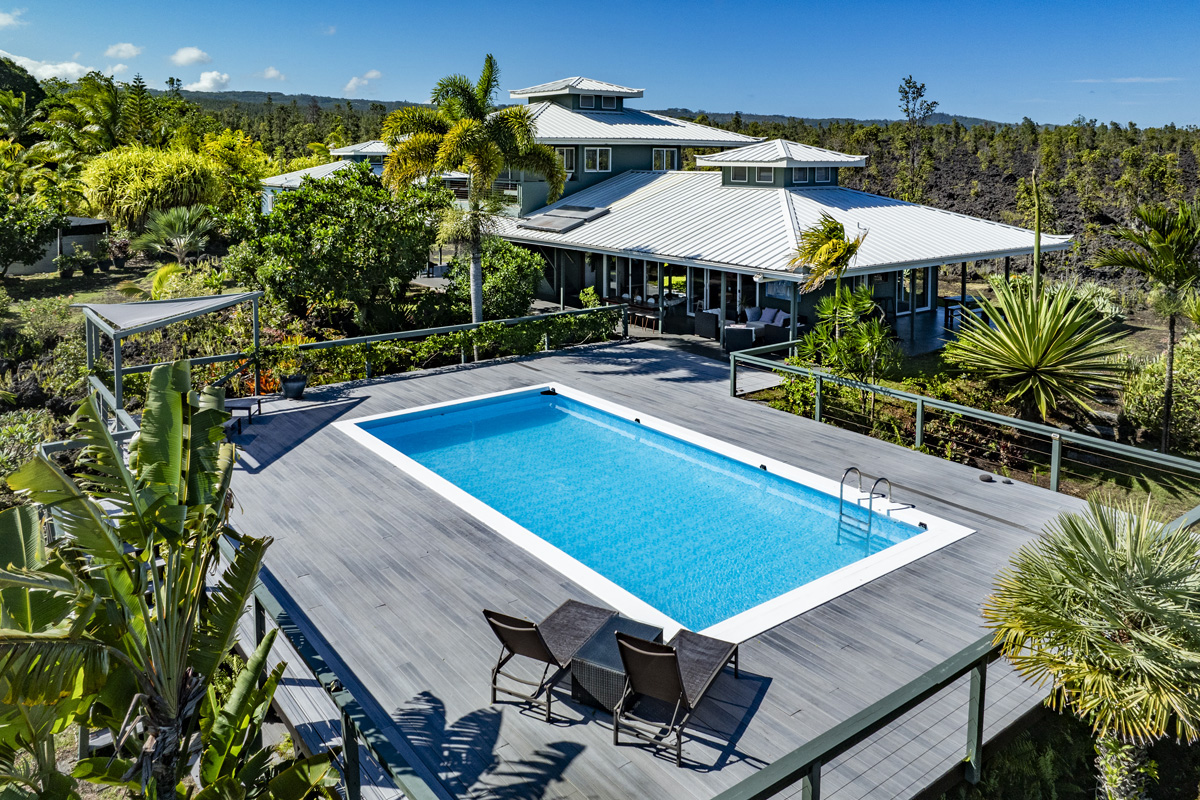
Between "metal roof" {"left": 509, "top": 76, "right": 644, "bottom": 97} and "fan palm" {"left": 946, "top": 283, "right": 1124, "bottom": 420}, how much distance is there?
21.1 meters

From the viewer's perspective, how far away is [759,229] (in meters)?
20.6

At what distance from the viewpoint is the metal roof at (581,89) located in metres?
30.6

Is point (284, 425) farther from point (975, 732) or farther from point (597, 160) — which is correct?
point (597, 160)

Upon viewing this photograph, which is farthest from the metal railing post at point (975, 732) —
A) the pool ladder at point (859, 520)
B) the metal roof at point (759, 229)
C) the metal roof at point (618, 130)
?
the metal roof at point (618, 130)

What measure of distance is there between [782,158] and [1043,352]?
12.0 metres

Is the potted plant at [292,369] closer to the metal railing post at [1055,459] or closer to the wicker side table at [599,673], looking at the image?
the wicker side table at [599,673]

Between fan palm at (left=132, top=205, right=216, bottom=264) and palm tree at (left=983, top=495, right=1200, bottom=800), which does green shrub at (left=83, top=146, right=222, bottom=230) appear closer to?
fan palm at (left=132, top=205, right=216, bottom=264)

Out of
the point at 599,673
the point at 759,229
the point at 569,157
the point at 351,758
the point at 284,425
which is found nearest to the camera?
the point at 351,758

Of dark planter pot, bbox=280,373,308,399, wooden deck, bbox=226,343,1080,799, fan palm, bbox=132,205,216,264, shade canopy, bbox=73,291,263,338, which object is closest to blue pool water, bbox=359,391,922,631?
wooden deck, bbox=226,343,1080,799

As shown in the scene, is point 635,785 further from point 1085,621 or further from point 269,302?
point 269,302

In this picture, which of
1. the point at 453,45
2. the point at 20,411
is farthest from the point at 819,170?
the point at 453,45

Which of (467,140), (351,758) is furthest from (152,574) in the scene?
(467,140)

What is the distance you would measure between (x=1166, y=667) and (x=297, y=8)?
6776 centimetres

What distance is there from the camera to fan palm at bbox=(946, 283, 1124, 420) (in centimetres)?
1239
